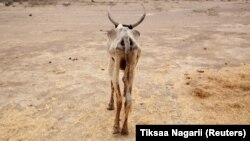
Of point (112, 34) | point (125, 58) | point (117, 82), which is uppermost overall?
point (112, 34)

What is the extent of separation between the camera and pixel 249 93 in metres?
8.32

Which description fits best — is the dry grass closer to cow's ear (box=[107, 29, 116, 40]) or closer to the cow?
the cow

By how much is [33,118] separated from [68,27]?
10.9 meters

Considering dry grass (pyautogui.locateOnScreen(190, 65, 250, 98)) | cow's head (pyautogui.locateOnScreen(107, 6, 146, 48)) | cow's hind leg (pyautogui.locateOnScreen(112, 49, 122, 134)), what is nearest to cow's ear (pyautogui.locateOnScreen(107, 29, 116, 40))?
cow's head (pyautogui.locateOnScreen(107, 6, 146, 48))

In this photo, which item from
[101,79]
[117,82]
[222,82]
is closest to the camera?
[117,82]

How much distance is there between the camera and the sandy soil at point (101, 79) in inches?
274

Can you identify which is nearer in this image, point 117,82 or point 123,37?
point 123,37

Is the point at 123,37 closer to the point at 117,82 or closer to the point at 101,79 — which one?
the point at 117,82

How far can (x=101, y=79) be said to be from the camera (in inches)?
371

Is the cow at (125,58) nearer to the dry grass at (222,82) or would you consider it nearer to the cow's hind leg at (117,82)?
the cow's hind leg at (117,82)

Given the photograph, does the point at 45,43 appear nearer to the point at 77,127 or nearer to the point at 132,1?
the point at 77,127

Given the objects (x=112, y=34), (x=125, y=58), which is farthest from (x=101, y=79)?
(x=125, y=58)

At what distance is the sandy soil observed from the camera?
6.95 metres

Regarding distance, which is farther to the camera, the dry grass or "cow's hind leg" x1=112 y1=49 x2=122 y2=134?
the dry grass
